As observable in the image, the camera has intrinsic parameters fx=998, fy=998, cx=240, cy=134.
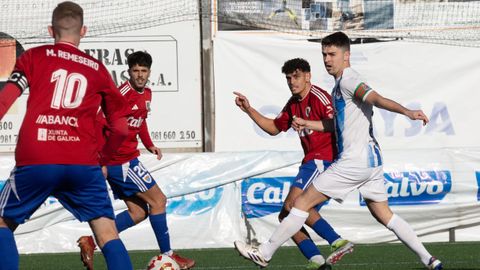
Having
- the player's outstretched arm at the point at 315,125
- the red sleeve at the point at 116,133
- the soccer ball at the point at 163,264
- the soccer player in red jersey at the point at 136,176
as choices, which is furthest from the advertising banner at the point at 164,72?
the red sleeve at the point at 116,133

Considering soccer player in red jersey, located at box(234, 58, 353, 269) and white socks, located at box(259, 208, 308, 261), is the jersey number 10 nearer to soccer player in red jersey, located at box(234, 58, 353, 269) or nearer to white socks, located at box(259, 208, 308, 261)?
white socks, located at box(259, 208, 308, 261)

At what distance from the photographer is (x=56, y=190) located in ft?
20.9

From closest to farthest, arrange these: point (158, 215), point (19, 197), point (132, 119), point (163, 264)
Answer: point (19, 197), point (163, 264), point (158, 215), point (132, 119)

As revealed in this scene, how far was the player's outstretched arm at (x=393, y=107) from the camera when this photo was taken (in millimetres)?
7622

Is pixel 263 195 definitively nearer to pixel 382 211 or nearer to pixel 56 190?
pixel 382 211

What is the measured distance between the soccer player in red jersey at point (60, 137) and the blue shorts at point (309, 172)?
3.41 metres

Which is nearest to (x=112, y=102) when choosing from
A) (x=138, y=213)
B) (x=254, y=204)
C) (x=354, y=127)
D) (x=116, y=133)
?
(x=116, y=133)

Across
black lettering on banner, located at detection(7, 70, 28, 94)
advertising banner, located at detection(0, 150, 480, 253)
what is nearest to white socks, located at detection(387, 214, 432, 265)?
black lettering on banner, located at detection(7, 70, 28, 94)

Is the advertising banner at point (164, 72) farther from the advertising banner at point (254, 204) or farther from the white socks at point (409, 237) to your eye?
the white socks at point (409, 237)

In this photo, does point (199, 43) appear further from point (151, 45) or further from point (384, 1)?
point (384, 1)

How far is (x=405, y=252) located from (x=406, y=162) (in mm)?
2374

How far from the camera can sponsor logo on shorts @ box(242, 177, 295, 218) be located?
13484 millimetres

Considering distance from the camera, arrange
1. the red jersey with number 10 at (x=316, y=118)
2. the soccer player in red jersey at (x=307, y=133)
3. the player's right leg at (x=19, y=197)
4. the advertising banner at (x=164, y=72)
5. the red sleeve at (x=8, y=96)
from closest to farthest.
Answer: the red sleeve at (x=8, y=96), the player's right leg at (x=19, y=197), the soccer player in red jersey at (x=307, y=133), the red jersey with number 10 at (x=316, y=118), the advertising banner at (x=164, y=72)

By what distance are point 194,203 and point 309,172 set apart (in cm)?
399
